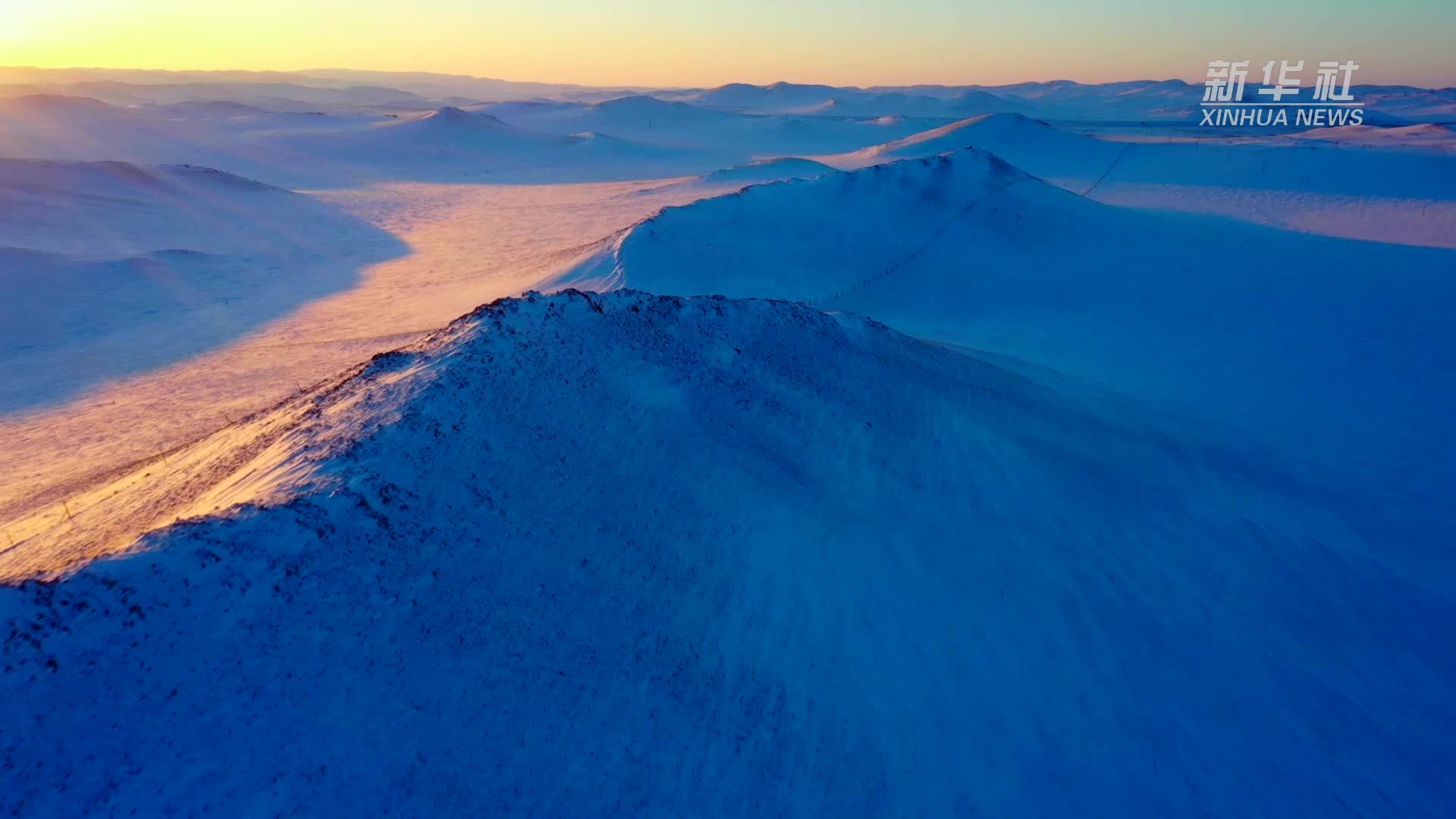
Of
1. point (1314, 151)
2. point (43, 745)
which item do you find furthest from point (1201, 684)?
point (1314, 151)

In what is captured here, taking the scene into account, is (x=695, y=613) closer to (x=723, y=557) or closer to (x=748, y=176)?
(x=723, y=557)

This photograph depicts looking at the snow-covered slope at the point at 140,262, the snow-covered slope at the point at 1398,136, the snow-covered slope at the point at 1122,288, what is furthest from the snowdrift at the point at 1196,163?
the snow-covered slope at the point at 140,262

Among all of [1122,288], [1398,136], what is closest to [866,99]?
[1398,136]

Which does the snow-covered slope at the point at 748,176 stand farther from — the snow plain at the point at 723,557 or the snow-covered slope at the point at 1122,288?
the snow plain at the point at 723,557

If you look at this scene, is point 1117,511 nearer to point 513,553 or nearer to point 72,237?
point 513,553

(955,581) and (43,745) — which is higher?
(43,745)

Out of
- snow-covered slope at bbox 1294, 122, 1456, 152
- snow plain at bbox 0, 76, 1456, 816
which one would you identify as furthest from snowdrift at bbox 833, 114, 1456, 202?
snow plain at bbox 0, 76, 1456, 816
